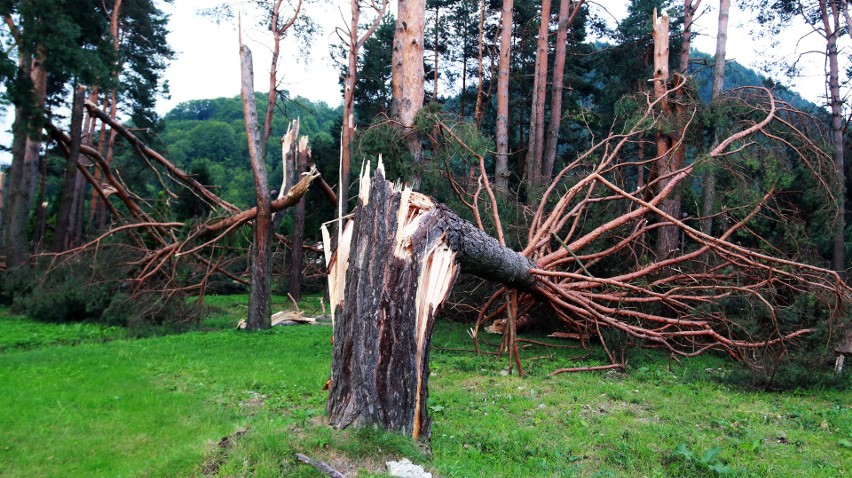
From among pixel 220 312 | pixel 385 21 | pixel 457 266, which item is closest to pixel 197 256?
pixel 220 312

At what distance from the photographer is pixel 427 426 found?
177 inches

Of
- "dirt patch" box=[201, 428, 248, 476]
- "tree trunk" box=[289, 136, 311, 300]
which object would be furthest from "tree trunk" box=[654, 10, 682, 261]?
"tree trunk" box=[289, 136, 311, 300]

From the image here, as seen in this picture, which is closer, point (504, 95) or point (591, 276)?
point (591, 276)

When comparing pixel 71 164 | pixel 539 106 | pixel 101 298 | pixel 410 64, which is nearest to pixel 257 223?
pixel 101 298

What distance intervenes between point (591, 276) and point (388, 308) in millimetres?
4088

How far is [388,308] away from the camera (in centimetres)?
429

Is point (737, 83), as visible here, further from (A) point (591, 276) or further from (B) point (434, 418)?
(B) point (434, 418)

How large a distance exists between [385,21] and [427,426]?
972 inches

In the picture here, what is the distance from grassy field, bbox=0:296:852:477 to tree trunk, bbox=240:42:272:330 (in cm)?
248

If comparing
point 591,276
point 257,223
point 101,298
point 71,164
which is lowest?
point 101,298

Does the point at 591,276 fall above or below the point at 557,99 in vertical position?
below

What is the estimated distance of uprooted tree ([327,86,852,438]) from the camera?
14.1ft

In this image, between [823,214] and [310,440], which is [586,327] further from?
[310,440]

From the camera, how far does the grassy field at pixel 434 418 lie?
400 centimetres
